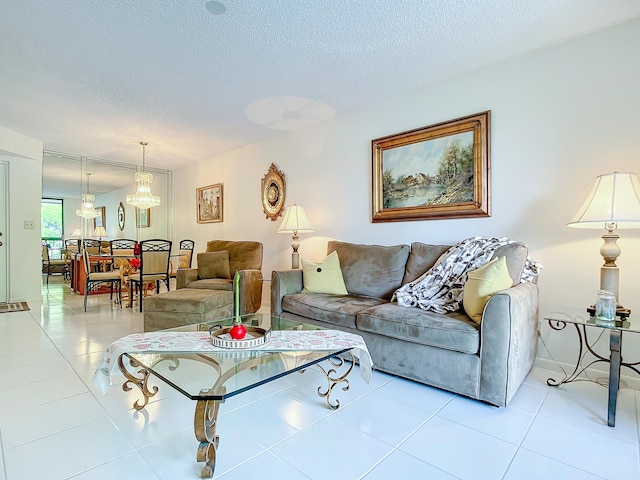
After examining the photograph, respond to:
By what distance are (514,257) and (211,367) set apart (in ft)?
6.45

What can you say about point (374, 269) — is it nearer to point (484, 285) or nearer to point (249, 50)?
point (484, 285)

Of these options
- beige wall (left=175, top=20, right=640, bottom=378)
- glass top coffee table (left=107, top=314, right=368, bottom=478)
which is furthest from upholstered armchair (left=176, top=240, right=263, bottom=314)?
glass top coffee table (left=107, top=314, right=368, bottom=478)

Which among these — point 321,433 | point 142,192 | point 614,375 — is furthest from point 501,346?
point 142,192

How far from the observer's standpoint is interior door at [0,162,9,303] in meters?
4.61

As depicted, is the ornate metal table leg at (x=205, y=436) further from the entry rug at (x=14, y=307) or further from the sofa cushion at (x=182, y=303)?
the entry rug at (x=14, y=307)

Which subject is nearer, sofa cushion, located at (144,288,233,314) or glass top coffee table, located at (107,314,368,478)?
glass top coffee table, located at (107,314,368,478)

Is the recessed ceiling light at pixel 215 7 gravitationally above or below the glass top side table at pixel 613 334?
above

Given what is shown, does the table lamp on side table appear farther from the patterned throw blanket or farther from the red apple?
the red apple

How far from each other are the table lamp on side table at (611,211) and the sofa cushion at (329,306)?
140 cm

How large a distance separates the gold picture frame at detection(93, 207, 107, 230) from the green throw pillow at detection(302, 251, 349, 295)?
4626 mm

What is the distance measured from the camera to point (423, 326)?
79.2 inches

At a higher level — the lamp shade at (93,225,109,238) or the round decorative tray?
the lamp shade at (93,225,109,238)

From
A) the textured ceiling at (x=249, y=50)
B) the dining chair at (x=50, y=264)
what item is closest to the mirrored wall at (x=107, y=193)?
the dining chair at (x=50, y=264)

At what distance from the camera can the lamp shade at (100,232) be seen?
227 inches
